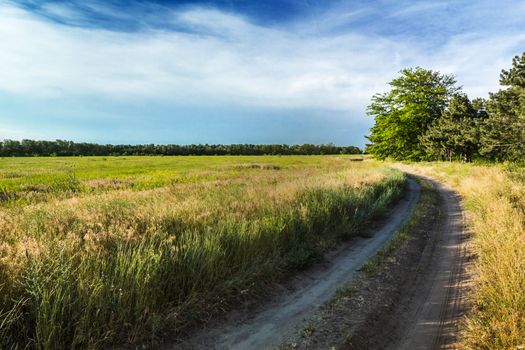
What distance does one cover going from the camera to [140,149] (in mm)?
116750

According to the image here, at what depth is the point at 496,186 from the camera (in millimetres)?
14289

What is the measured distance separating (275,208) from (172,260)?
184 inches

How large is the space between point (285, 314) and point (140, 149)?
4846 inches

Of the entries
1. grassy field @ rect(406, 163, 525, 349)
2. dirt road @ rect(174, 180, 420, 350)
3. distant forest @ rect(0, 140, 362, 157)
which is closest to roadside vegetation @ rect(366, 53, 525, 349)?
grassy field @ rect(406, 163, 525, 349)

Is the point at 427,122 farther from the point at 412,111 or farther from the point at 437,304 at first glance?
the point at 437,304

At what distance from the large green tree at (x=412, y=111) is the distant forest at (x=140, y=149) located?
79242 mm

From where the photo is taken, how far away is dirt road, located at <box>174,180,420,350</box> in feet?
13.9

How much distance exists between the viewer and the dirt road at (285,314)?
4223 millimetres

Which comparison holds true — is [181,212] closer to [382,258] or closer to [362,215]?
[382,258]

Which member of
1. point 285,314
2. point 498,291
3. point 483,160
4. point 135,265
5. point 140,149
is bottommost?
point 285,314

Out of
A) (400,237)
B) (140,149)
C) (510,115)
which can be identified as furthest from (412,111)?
(140,149)

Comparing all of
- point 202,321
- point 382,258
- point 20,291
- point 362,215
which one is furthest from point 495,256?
point 20,291

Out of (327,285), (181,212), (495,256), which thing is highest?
(181,212)

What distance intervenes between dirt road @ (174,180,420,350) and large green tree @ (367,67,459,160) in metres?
49.6
